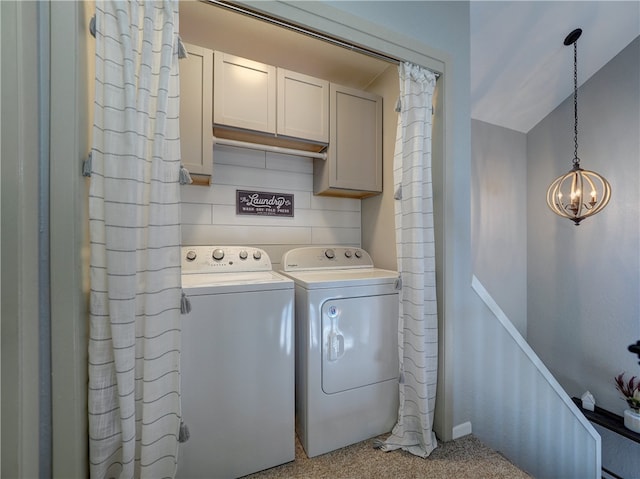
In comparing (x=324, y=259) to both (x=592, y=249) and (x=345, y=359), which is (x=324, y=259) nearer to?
(x=345, y=359)

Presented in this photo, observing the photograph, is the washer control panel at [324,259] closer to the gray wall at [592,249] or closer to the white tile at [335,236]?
the white tile at [335,236]

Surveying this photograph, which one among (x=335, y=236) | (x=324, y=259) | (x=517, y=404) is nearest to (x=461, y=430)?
(x=517, y=404)

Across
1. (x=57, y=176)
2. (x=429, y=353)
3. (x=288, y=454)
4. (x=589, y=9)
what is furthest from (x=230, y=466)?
(x=589, y=9)

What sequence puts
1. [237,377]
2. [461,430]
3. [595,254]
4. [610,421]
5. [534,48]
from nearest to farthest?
[237,377] → [461,430] → [534,48] → [610,421] → [595,254]

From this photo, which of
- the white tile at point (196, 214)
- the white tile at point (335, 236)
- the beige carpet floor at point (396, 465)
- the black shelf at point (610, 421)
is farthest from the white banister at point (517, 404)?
the white tile at point (196, 214)

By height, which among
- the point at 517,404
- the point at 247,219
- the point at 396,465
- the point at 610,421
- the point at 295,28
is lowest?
the point at 610,421

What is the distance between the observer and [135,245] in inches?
37.6

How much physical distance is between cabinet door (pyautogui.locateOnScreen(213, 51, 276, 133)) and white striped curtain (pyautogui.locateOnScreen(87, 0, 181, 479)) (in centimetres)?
51

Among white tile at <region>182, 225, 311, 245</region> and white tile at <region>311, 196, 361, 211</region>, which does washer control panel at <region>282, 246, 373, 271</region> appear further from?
white tile at <region>311, 196, 361, 211</region>

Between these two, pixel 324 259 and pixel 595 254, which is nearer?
pixel 324 259

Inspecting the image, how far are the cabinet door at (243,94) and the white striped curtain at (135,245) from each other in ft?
1.68

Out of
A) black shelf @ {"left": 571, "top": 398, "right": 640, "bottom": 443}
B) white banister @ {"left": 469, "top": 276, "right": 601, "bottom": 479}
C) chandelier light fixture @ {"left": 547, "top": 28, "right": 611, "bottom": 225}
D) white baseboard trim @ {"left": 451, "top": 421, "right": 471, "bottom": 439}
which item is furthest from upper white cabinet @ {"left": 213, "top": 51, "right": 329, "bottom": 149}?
black shelf @ {"left": 571, "top": 398, "right": 640, "bottom": 443}

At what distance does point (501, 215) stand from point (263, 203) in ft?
9.01

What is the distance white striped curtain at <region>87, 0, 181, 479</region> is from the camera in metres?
0.93
